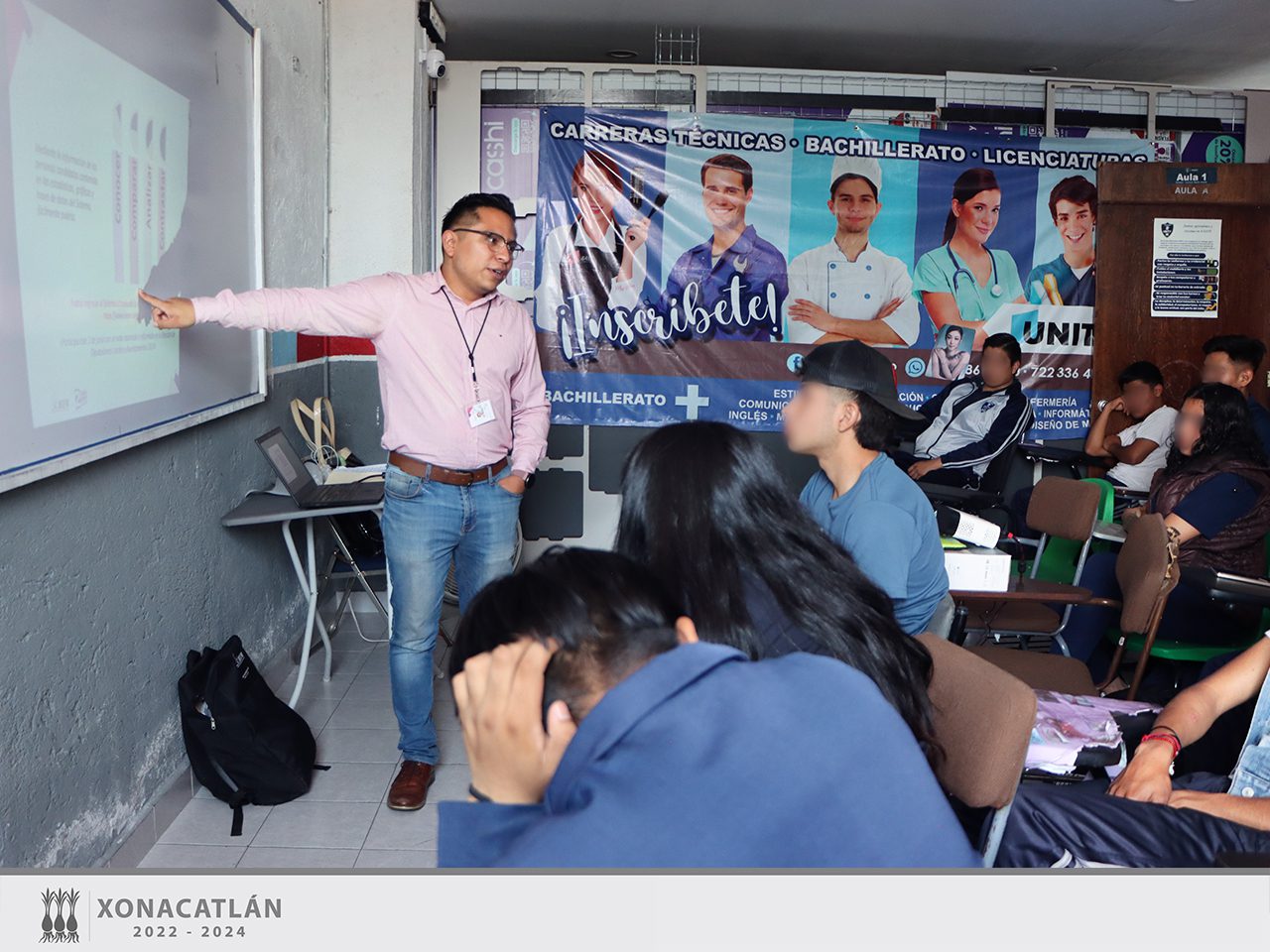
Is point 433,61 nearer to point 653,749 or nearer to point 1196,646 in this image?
point 1196,646

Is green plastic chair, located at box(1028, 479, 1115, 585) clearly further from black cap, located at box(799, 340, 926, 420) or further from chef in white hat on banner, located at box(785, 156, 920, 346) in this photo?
black cap, located at box(799, 340, 926, 420)

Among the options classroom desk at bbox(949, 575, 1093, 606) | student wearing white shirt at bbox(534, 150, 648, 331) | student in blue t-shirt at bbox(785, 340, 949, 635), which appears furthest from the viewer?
student wearing white shirt at bbox(534, 150, 648, 331)

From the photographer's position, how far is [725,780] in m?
0.86

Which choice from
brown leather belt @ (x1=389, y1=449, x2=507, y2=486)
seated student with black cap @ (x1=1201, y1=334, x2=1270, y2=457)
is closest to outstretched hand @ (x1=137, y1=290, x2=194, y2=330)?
brown leather belt @ (x1=389, y1=449, x2=507, y2=486)

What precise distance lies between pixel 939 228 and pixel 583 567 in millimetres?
4781

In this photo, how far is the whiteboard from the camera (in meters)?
1.92

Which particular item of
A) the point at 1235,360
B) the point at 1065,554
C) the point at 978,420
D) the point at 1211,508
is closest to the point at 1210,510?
the point at 1211,508

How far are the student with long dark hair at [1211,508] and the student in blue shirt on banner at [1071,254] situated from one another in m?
1.81

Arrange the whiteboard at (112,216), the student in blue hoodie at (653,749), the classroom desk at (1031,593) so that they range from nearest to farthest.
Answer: the student in blue hoodie at (653,749) → the whiteboard at (112,216) → the classroom desk at (1031,593)

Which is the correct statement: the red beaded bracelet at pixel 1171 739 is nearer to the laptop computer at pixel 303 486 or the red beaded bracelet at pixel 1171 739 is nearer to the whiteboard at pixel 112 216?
the whiteboard at pixel 112 216

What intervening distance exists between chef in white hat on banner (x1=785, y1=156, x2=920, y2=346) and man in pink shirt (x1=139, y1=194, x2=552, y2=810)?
8.27 ft

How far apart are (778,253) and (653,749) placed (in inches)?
184

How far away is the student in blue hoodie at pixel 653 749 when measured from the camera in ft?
2.77

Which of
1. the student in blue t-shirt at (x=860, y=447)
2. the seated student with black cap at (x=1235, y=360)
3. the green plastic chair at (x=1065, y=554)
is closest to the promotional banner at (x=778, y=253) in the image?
the seated student with black cap at (x=1235, y=360)
